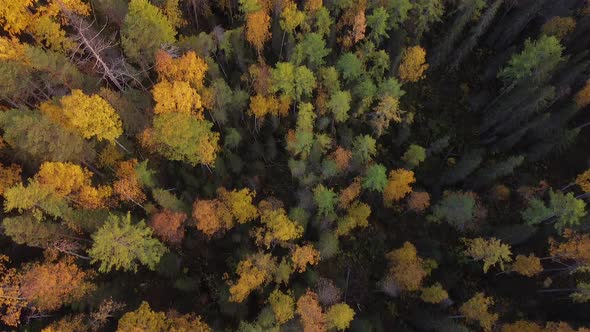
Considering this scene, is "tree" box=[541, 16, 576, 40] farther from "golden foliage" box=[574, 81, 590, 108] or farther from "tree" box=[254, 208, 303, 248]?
"tree" box=[254, 208, 303, 248]

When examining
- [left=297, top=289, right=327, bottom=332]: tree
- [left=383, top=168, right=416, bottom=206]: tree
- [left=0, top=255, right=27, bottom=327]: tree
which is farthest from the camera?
[left=383, top=168, right=416, bottom=206]: tree

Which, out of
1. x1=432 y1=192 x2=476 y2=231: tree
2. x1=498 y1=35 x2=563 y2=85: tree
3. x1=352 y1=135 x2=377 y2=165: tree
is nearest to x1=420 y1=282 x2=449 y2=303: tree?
x1=432 y1=192 x2=476 y2=231: tree

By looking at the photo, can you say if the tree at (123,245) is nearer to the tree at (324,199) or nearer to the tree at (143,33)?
the tree at (324,199)

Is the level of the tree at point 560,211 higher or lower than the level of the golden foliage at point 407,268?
higher

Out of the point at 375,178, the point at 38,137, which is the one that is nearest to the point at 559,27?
the point at 375,178

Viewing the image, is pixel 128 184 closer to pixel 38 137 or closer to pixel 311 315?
pixel 38 137

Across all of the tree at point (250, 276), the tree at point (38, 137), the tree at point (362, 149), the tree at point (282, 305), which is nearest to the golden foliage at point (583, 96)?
the tree at point (362, 149)
